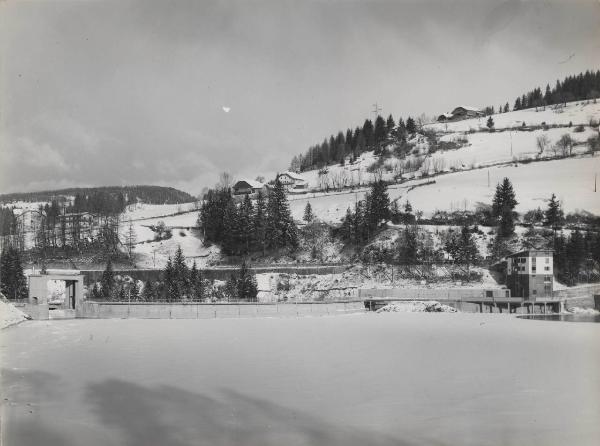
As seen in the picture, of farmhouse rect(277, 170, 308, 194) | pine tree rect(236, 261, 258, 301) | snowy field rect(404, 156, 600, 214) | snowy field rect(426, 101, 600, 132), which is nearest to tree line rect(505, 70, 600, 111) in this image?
snowy field rect(426, 101, 600, 132)

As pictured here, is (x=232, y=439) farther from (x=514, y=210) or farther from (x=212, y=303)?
(x=514, y=210)

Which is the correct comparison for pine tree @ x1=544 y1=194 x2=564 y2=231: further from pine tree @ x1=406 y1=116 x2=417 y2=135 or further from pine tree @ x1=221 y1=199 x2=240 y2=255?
pine tree @ x1=406 y1=116 x2=417 y2=135

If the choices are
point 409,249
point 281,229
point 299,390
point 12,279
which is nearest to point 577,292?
point 409,249

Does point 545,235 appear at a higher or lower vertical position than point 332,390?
higher

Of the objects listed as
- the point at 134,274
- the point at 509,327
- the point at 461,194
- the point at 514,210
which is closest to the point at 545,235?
the point at 514,210

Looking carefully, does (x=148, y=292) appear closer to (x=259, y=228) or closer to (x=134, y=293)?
(x=134, y=293)

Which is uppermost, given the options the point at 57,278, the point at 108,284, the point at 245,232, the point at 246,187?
the point at 246,187
